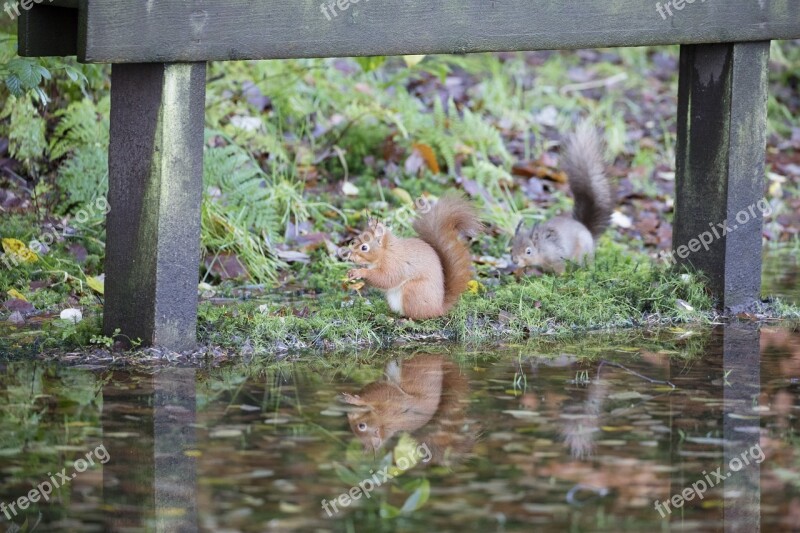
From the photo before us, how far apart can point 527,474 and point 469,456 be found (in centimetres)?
21

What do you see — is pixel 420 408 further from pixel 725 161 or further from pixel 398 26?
pixel 725 161

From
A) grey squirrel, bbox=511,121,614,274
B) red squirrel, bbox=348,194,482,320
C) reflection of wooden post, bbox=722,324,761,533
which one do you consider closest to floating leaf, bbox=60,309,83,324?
red squirrel, bbox=348,194,482,320

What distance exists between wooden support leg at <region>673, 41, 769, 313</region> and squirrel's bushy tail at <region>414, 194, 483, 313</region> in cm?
108

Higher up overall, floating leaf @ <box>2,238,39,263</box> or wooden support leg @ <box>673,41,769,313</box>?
wooden support leg @ <box>673,41,769,313</box>

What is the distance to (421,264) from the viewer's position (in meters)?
4.91

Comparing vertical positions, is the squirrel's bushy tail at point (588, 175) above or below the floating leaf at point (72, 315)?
above

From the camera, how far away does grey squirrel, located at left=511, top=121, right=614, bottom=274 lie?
641cm

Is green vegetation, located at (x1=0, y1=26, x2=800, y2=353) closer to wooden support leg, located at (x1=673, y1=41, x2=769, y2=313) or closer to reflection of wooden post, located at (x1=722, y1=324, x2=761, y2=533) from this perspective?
wooden support leg, located at (x1=673, y1=41, x2=769, y2=313)

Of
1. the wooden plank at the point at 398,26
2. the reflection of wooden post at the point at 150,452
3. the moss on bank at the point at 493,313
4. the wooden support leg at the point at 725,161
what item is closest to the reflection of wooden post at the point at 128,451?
the reflection of wooden post at the point at 150,452

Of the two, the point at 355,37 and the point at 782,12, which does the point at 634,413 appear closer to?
the point at 355,37

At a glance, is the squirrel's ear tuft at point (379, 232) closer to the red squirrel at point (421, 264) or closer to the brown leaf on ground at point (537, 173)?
the red squirrel at point (421, 264)

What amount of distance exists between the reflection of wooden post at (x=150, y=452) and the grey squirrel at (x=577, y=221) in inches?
105

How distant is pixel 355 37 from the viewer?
4.48 metres

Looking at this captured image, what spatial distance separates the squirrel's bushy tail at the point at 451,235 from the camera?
502cm
